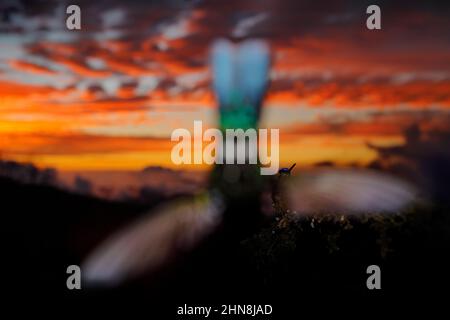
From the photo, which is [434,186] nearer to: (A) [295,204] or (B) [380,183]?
(B) [380,183]

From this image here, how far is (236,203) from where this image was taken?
19.5ft

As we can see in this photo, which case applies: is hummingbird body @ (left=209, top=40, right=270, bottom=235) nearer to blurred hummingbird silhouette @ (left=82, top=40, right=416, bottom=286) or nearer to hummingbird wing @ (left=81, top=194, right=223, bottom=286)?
blurred hummingbird silhouette @ (left=82, top=40, right=416, bottom=286)

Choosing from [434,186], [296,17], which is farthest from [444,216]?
[296,17]

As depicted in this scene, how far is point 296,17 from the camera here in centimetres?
581

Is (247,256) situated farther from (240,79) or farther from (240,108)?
(240,79)

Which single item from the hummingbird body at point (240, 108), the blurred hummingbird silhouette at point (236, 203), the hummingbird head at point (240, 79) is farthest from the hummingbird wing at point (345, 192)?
the hummingbird head at point (240, 79)

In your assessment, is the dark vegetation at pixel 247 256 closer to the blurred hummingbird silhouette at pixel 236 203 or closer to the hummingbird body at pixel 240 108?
the blurred hummingbird silhouette at pixel 236 203

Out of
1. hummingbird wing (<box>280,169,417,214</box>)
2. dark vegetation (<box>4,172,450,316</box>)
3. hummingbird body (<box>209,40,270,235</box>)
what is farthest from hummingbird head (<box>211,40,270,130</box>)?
dark vegetation (<box>4,172,450,316</box>)

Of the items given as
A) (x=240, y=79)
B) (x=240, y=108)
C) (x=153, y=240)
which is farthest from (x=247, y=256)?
(x=240, y=79)

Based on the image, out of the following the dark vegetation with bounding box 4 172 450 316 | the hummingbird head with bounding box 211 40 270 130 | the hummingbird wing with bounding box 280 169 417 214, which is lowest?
the dark vegetation with bounding box 4 172 450 316

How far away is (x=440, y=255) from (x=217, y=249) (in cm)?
149

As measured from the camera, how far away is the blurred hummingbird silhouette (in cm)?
589

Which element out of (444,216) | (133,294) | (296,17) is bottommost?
(133,294)

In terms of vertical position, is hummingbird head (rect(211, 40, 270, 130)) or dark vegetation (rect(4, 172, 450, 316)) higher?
hummingbird head (rect(211, 40, 270, 130))
